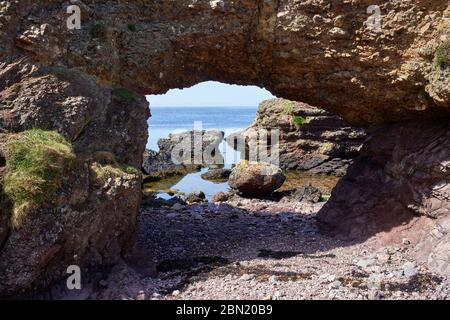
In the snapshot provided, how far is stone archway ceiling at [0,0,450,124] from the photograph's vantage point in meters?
13.2

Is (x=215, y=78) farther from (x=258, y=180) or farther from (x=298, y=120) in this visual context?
(x=298, y=120)

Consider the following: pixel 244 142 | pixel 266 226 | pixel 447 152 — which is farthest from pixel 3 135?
pixel 244 142

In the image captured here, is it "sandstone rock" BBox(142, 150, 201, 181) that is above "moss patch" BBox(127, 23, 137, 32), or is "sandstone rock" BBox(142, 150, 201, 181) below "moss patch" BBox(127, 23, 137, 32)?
below

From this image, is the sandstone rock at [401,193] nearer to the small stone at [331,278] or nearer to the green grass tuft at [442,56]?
the green grass tuft at [442,56]

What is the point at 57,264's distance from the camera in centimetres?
1051

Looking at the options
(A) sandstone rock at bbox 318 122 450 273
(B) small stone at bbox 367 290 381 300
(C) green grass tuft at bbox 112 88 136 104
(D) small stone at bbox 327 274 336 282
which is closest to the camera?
(B) small stone at bbox 367 290 381 300

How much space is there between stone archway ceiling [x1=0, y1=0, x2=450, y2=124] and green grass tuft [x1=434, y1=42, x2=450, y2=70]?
0.17m

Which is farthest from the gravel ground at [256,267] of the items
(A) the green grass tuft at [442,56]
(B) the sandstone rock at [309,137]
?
(B) the sandstone rock at [309,137]

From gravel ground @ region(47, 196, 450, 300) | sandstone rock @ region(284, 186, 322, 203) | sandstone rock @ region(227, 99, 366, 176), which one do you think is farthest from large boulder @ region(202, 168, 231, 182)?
gravel ground @ region(47, 196, 450, 300)

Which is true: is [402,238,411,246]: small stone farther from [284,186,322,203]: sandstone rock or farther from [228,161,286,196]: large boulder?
[228,161,286,196]: large boulder

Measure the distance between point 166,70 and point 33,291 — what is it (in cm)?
795

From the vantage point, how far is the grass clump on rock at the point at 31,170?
1012cm

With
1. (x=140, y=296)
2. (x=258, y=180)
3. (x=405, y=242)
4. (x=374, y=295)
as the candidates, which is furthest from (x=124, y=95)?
(x=258, y=180)

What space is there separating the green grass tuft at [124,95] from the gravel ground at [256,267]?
12.6 ft
